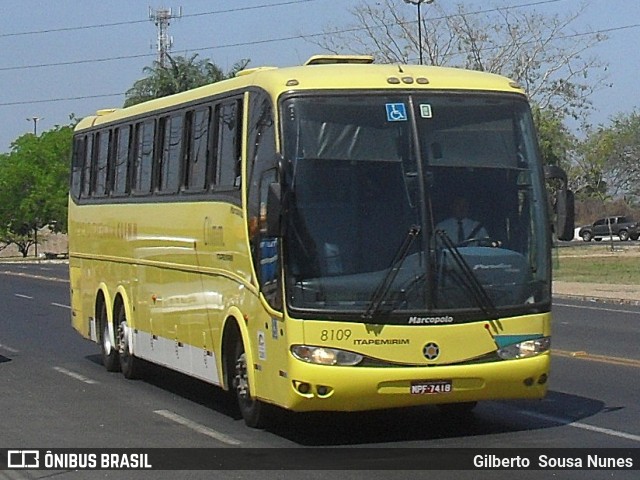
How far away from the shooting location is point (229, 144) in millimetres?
12102

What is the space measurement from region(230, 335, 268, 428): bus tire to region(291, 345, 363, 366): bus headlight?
1.25 meters

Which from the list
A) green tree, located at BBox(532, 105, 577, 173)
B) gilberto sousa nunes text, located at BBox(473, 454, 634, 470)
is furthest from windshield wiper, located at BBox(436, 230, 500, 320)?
green tree, located at BBox(532, 105, 577, 173)

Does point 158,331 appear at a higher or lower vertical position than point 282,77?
lower

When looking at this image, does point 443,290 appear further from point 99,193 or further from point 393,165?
point 99,193

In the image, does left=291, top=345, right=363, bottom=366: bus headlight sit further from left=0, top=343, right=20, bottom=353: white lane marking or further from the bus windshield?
left=0, top=343, right=20, bottom=353: white lane marking

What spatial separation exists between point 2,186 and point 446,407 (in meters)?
86.2

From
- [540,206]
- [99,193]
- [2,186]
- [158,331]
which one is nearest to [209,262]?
[158,331]

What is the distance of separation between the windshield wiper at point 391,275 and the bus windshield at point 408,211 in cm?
1

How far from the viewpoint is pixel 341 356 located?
10.3 meters

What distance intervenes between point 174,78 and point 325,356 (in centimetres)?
5585

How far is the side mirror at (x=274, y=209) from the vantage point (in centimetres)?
1030

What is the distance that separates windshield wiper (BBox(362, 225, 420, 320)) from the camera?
10281mm

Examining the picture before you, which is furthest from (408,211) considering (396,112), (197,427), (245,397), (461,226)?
(197,427)

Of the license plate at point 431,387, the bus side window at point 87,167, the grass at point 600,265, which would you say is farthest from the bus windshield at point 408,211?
the grass at point 600,265
